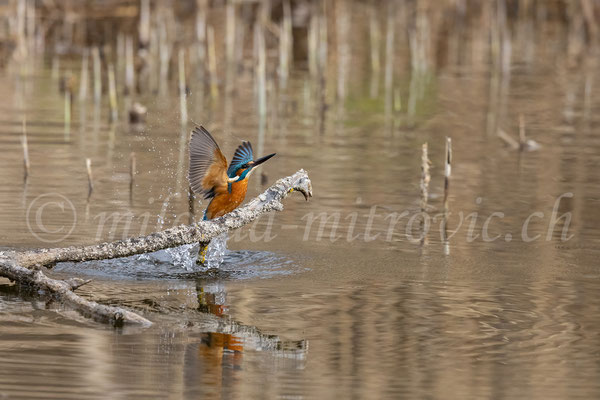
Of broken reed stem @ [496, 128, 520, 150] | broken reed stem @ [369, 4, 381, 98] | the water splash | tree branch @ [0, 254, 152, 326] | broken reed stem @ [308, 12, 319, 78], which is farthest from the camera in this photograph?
broken reed stem @ [308, 12, 319, 78]

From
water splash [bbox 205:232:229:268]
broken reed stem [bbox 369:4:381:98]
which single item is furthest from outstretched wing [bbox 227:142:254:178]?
broken reed stem [bbox 369:4:381:98]

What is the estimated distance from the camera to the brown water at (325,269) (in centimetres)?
512

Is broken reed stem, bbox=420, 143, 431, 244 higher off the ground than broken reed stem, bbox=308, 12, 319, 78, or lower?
lower

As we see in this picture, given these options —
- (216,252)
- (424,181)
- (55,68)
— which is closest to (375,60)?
(55,68)

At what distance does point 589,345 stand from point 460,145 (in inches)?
294

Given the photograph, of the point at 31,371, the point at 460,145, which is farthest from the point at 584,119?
the point at 31,371

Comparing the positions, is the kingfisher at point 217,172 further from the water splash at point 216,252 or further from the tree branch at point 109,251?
the tree branch at point 109,251

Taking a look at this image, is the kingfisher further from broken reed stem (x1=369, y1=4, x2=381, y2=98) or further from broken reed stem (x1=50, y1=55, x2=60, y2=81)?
broken reed stem (x1=50, y1=55, x2=60, y2=81)

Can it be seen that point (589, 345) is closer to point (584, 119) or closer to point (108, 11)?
point (584, 119)

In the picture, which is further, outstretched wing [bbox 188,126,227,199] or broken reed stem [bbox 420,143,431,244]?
broken reed stem [bbox 420,143,431,244]

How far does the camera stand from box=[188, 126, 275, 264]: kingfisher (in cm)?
702

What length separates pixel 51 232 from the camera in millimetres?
8297

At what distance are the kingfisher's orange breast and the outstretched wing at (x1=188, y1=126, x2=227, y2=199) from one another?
5 centimetres

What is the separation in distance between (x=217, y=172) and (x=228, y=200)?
264 mm
